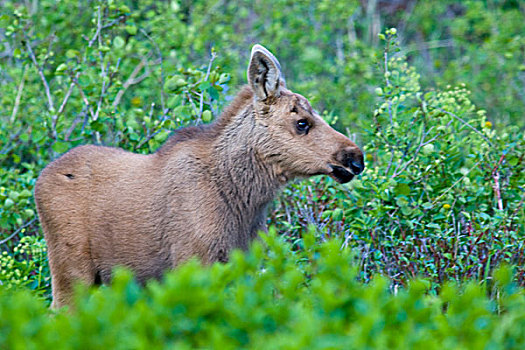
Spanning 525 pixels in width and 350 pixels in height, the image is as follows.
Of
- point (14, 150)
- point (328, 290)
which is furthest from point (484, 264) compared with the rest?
point (14, 150)

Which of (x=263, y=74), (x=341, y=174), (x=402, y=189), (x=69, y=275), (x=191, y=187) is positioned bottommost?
(x=69, y=275)

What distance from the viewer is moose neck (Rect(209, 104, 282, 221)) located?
5457 millimetres

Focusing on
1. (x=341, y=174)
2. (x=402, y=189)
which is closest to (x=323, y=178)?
(x=402, y=189)

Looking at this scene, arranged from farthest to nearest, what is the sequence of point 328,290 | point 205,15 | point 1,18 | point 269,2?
point 269,2, point 205,15, point 1,18, point 328,290

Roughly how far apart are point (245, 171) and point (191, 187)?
1.43 feet

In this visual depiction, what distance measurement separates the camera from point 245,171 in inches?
217

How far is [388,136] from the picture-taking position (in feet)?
22.0

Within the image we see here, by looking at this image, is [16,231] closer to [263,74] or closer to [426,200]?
[263,74]

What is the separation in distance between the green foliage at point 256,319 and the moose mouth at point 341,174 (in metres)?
1.95

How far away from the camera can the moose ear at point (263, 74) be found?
5.45 m

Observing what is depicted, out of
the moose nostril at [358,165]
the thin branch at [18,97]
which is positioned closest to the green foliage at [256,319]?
the moose nostril at [358,165]

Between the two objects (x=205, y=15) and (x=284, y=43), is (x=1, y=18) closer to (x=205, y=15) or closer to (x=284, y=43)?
(x=205, y=15)

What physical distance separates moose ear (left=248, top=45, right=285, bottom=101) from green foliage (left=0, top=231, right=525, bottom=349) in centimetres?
227

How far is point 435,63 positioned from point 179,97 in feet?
22.8
